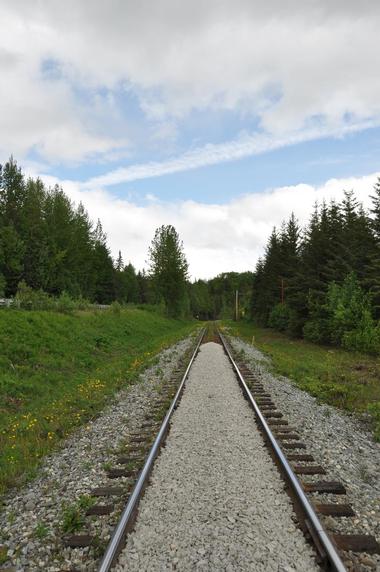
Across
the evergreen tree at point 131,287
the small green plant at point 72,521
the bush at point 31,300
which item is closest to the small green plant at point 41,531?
the small green plant at point 72,521

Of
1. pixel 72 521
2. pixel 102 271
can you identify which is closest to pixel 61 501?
pixel 72 521

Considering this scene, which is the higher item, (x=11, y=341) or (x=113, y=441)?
(x=11, y=341)

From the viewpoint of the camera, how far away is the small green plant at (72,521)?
429cm

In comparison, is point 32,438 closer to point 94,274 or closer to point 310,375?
point 310,375

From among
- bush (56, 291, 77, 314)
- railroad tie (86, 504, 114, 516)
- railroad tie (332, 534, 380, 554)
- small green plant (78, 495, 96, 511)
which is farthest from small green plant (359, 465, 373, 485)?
bush (56, 291, 77, 314)

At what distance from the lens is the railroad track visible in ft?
12.2

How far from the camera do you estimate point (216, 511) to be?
15.0ft

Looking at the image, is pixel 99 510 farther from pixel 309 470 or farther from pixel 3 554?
pixel 309 470

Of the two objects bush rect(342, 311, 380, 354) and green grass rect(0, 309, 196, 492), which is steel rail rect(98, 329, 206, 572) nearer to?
green grass rect(0, 309, 196, 492)

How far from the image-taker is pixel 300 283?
33.4m

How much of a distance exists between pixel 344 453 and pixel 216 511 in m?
3.02

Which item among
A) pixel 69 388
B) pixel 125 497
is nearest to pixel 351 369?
pixel 69 388

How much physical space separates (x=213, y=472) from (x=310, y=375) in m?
9.92

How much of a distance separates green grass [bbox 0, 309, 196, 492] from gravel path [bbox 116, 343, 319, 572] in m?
2.40
